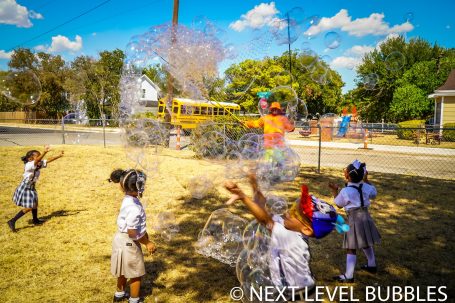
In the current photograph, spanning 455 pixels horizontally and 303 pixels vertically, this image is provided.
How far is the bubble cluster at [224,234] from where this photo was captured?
4.20 metres

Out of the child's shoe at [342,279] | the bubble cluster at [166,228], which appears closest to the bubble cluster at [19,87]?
the bubble cluster at [166,228]

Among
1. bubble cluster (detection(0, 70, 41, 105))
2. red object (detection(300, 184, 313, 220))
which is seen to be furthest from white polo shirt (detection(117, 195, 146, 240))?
bubble cluster (detection(0, 70, 41, 105))

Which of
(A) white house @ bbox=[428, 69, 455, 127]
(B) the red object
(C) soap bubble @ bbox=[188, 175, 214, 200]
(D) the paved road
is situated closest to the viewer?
(B) the red object

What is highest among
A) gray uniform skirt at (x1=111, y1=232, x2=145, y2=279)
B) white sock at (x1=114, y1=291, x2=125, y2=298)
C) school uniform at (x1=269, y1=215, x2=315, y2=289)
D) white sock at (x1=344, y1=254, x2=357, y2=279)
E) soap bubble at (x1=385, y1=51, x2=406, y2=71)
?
soap bubble at (x1=385, y1=51, x2=406, y2=71)

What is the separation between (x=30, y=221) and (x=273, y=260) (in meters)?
5.63

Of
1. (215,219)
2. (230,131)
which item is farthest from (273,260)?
(230,131)

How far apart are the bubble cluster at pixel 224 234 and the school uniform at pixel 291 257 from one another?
5.13ft

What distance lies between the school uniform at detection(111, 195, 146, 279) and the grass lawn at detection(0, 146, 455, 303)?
54 cm

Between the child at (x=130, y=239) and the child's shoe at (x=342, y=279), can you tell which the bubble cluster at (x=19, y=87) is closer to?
the child at (x=130, y=239)

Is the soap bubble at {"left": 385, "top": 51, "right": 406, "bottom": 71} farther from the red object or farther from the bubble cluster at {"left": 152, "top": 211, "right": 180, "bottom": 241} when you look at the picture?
the red object

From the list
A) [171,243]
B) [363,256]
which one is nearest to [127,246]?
[171,243]

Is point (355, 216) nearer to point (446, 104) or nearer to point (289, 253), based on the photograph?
point (289, 253)

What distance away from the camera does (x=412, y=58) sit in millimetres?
33094

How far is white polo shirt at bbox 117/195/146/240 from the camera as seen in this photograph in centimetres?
338
